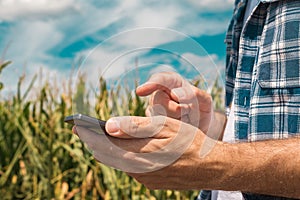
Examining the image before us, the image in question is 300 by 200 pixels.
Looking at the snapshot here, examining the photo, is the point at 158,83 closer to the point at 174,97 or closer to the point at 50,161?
the point at 174,97

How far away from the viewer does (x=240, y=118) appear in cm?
157

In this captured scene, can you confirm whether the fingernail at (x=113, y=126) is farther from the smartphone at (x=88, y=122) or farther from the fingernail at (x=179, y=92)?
the fingernail at (x=179, y=92)

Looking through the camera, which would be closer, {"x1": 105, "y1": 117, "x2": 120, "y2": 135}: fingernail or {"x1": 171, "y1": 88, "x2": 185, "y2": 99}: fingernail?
{"x1": 105, "y1": 117, "x2": 120, "y2": 135}: fingernail

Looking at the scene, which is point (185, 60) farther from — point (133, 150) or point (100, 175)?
point (100, 175)

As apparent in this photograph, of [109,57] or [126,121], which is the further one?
[109,57]

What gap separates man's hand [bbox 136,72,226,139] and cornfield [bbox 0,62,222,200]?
2235 mm

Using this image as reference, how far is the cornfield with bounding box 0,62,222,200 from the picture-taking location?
3.80 meters

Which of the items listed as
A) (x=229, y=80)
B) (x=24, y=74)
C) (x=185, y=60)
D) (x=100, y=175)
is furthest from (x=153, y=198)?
(x=185, y=60)

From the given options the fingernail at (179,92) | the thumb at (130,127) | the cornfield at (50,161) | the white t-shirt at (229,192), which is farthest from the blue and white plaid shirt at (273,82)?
the cornfield at (50,161)

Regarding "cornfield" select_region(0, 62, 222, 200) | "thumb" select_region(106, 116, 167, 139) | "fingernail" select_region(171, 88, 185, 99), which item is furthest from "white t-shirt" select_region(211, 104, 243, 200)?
"cornfield" select_region(0, 62, 222, 200)

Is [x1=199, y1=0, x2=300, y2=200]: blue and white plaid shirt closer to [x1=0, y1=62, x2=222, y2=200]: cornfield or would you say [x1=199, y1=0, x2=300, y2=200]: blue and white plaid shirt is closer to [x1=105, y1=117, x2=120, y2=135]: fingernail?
[x1=105, y1=117, x2=120, y2=135]: fingernail

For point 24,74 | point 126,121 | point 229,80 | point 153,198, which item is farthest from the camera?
point 24,74

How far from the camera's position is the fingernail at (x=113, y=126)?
45.9 inches

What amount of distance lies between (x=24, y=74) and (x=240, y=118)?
3195mm
